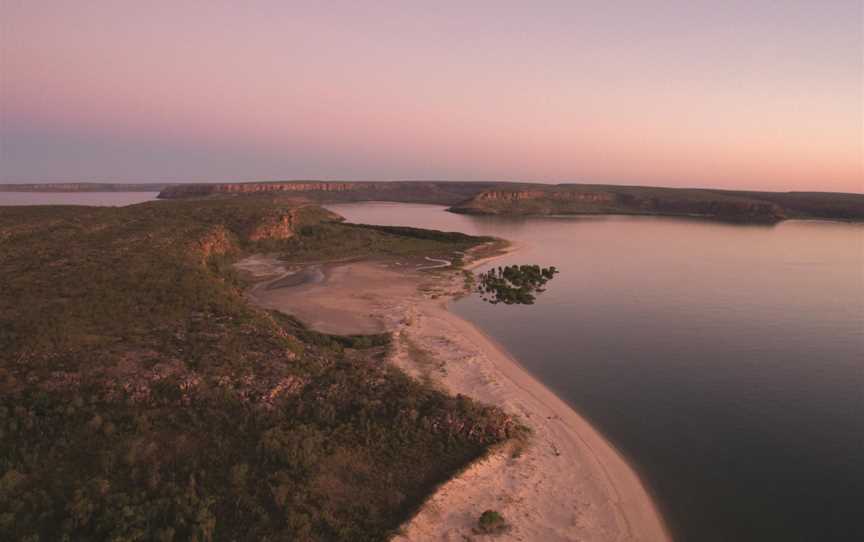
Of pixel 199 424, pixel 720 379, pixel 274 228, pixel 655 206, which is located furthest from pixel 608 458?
pixel 655 206

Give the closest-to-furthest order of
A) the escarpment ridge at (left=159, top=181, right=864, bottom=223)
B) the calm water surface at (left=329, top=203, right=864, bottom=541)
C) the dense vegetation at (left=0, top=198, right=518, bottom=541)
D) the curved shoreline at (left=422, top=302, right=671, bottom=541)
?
the dense vegetation at (left=0, top=198, right=518, bottom=541), the curved shoreline at (left=422, top=302, right=671, bottom=541), the calm water surface at (left=329, top=203, right=864, bottom=541), the escarpment ridge at (left=159, top=181, right=864, bottom=223)

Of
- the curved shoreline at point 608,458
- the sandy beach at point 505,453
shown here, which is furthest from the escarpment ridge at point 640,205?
the curved shoreline at point 608,458

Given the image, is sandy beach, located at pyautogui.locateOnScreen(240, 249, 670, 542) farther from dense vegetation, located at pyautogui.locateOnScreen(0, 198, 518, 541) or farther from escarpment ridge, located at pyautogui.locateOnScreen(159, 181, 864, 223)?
escarpment ridge, located at pyautogui.locateOnScreen(159, 181, 864, 223)

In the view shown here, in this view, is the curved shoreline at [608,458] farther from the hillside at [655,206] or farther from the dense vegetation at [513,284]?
the hillside at [655,206]

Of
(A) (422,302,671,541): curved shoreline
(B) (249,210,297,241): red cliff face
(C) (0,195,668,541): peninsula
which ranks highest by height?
(B) (249,210,297,241): red cliff face

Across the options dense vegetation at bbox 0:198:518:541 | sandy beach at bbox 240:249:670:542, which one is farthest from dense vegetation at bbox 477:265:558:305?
dense vegetation at bbox 0:198:518:541

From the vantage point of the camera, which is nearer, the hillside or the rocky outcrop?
the hillside
